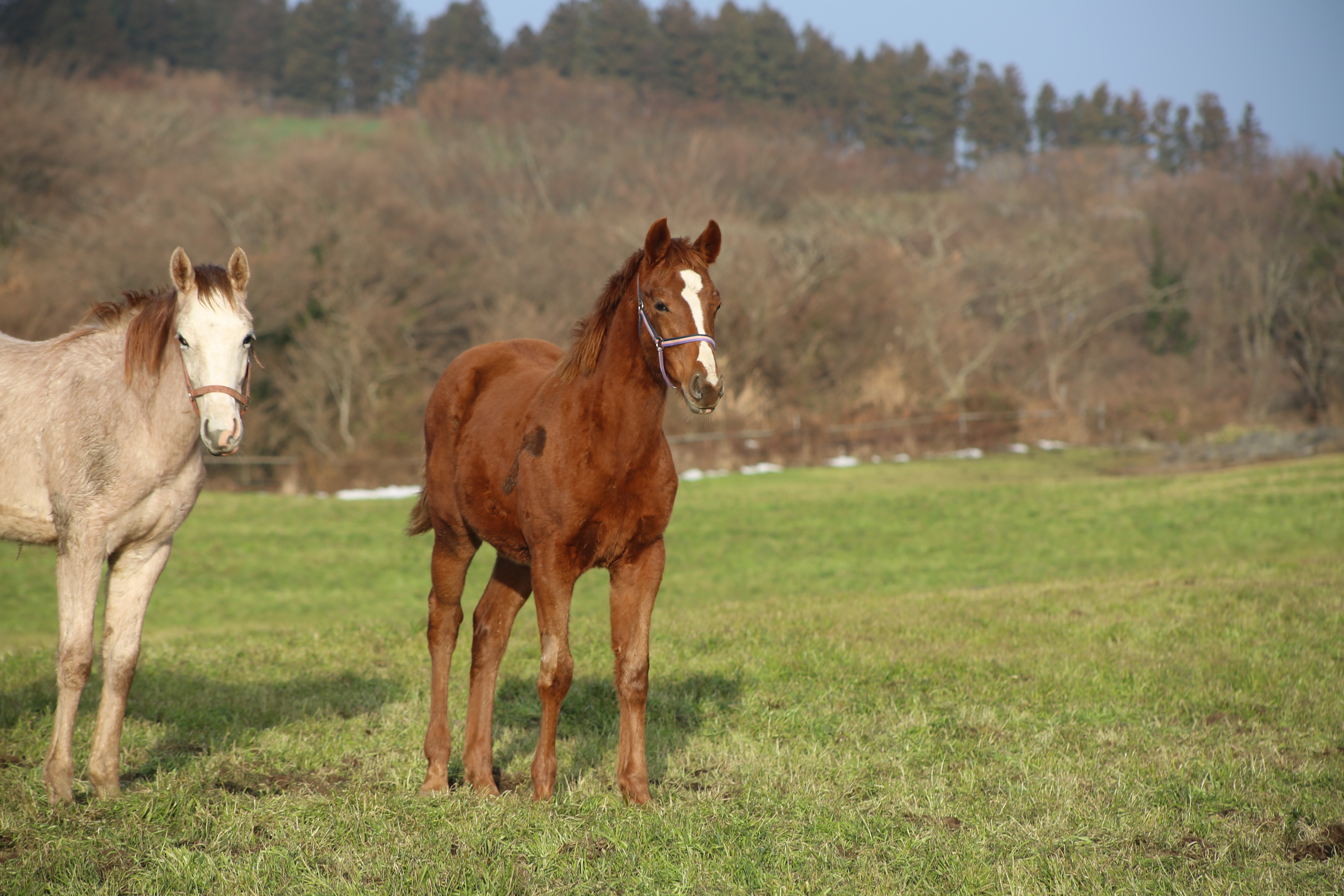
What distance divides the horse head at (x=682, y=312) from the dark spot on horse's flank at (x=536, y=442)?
1.99 ft

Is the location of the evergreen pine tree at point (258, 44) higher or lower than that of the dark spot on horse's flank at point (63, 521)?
higher

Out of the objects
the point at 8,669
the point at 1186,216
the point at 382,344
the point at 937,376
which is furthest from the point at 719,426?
the point at 1186,216

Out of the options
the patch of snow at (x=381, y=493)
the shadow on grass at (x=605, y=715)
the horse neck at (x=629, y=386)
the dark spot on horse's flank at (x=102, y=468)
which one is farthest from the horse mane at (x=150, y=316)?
the patch of snow at (x=381, y=493)

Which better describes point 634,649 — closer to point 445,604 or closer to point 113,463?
point 445,604

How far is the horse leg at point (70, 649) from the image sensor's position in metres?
4.76

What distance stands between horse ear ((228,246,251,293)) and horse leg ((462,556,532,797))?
1.81 m

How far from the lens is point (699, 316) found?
4.36m

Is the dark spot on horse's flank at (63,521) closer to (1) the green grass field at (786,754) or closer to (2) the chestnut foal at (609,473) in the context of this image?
(1) the green grass field at (786,754)

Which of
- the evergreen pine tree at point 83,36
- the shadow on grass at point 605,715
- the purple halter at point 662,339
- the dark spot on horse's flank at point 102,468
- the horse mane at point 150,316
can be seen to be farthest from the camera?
the evergreen pine tree at point 83,36

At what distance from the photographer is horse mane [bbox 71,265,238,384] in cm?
472

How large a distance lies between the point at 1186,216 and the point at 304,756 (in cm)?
6357

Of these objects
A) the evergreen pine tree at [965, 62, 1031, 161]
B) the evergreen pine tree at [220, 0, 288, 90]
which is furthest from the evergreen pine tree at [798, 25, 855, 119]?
the evergreen pine tree at [220, 0, 288, 90]

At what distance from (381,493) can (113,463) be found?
23.0 metres

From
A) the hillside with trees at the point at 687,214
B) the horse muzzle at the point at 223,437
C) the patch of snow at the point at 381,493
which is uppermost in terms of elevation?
the hillside with trees at the point at 687,214
